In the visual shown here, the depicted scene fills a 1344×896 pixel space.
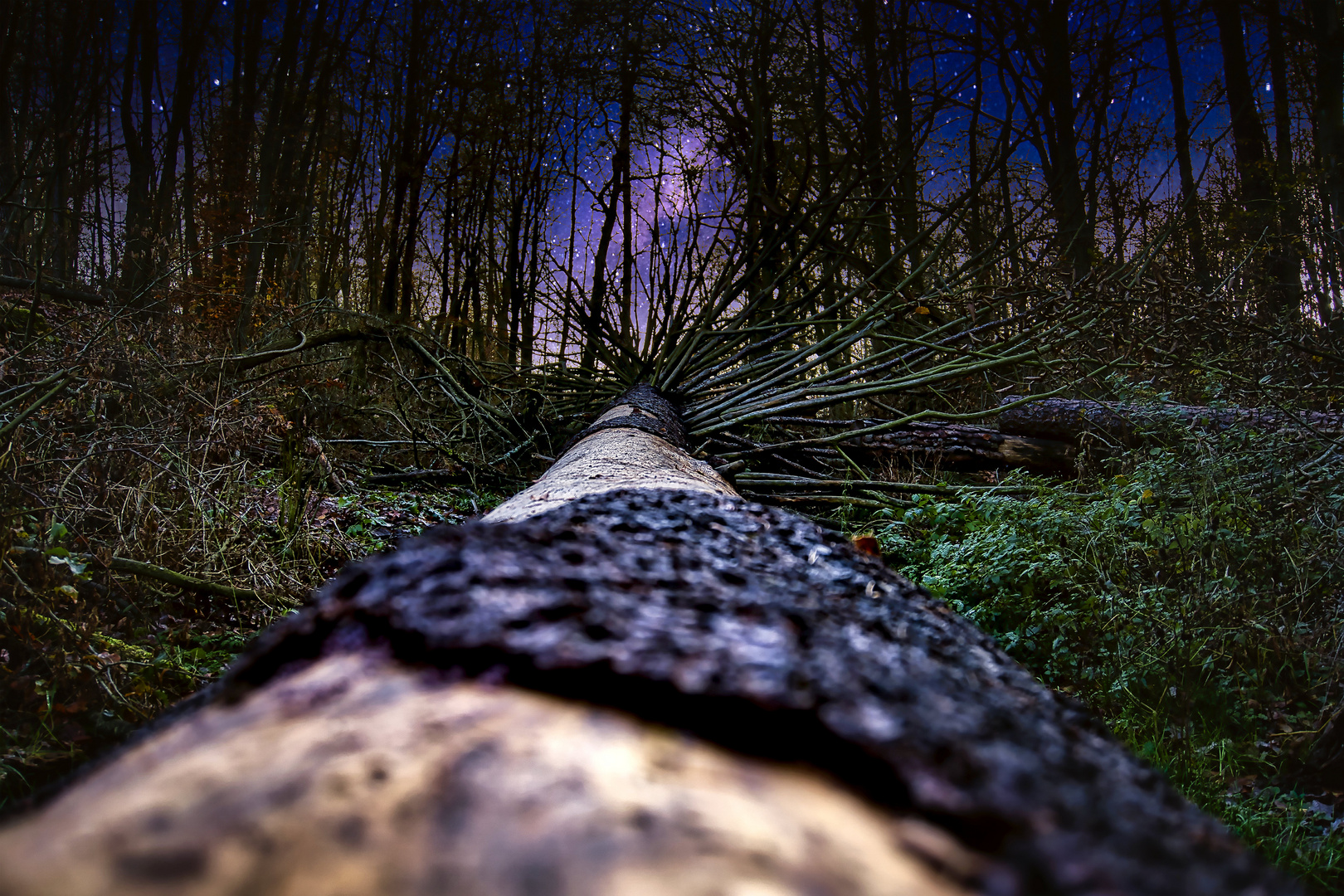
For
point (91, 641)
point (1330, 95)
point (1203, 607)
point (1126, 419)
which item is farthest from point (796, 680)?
point (1330, 95)

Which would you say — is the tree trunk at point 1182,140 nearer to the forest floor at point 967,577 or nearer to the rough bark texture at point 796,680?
the forest floor at point 967,577

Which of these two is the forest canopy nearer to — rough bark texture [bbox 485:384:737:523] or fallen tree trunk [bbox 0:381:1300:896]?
rough bark texture [bbox 485:384:737:523]

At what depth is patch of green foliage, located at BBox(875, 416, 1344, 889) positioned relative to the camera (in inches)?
87.0

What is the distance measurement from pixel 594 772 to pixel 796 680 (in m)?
0.14

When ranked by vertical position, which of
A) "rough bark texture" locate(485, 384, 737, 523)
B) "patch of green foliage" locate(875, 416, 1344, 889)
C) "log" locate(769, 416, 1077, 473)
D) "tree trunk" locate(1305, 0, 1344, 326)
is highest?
"tree trunk" locate(1305, 0, 1344, 326)

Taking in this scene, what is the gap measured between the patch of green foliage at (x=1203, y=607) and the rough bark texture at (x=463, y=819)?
7.62 ft

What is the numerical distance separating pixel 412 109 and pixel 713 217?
533 centimetres

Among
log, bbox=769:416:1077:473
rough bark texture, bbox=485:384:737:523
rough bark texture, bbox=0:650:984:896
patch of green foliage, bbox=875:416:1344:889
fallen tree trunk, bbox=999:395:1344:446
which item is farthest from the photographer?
log, bbox=769:416:1077:473

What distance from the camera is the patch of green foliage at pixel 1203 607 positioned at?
221 cm

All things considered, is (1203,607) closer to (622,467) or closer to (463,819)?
(622,467)

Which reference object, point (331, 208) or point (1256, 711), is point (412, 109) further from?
point (1256, 711)

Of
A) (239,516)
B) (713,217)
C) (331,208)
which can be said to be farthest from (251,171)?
(239,516)

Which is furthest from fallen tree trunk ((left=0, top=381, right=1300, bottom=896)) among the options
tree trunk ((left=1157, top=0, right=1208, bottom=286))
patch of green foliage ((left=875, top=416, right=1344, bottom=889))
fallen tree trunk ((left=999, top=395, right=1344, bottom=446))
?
tree trunk ((left=1157, top=0, right=1208, bottom=286))

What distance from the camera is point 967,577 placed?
9.75 ft
